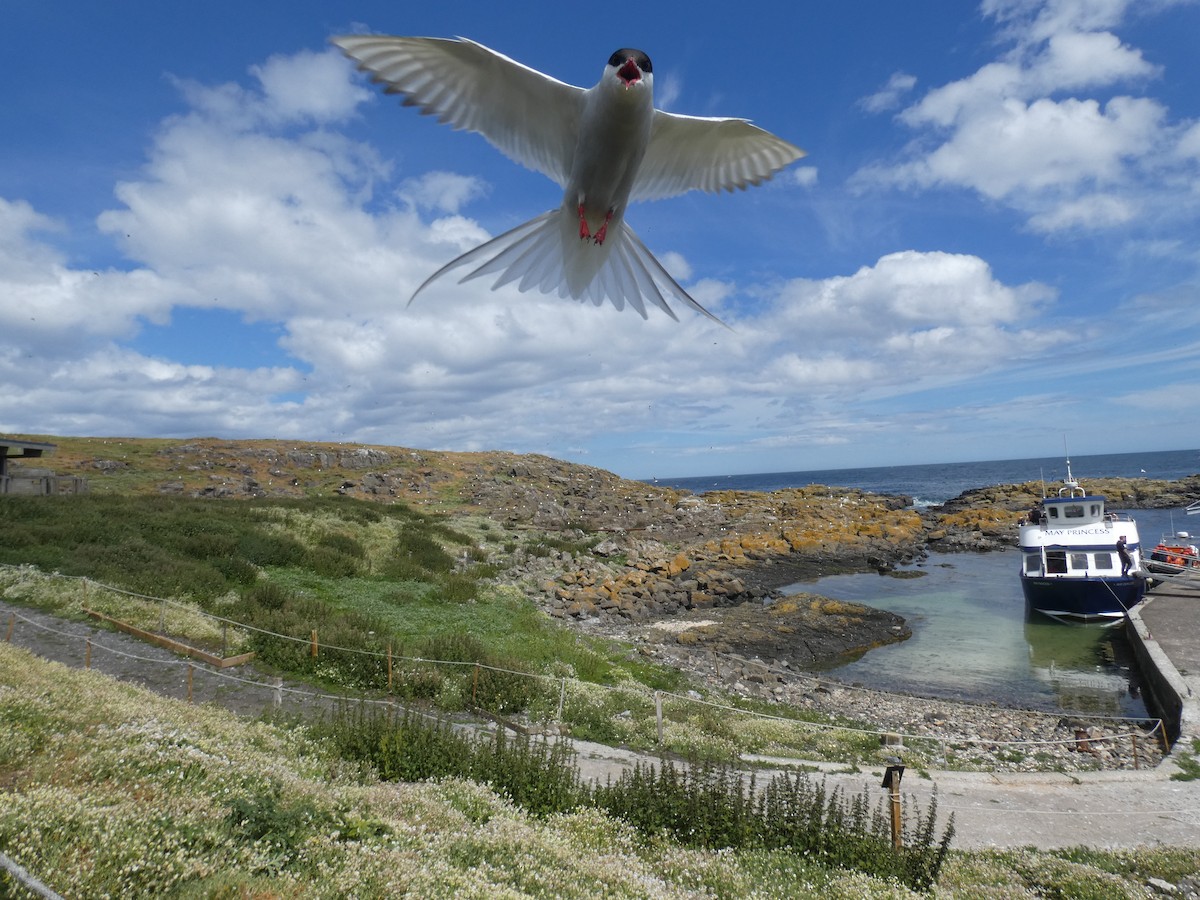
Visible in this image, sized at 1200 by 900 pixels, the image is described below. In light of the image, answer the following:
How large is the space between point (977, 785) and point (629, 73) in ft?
38.6

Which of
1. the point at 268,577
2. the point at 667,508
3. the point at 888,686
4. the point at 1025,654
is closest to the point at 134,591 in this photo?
the point at 268,577

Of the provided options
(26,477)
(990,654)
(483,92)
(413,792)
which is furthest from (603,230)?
(26,477)

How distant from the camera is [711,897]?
532 centimetres

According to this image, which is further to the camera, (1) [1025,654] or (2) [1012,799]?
(1) [1025,654]

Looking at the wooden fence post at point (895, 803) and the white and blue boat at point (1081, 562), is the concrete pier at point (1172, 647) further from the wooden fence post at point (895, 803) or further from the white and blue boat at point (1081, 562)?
the wooden fence post at point (895, 803)

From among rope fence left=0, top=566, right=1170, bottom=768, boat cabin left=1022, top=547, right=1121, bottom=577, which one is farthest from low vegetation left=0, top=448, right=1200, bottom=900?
boat cabin left=1022, top=547, right=1121, bottom=577

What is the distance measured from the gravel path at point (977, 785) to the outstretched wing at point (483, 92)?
7.38 m

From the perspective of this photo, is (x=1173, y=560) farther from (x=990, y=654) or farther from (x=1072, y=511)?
(x=990, y=654)

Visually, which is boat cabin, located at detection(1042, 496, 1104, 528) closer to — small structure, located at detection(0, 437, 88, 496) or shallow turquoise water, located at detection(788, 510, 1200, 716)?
shallow turquoise water, located at detection(788, 510, 1200, 716)

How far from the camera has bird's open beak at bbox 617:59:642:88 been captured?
8.89 ft

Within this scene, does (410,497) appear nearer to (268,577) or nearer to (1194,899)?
(268,577)

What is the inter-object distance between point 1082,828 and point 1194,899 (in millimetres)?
2389

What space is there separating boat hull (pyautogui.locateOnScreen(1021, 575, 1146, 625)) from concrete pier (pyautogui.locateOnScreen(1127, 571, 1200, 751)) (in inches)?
25.3

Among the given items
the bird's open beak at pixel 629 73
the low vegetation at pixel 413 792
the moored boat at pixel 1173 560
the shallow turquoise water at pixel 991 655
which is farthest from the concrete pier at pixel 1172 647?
the bird's open beak at pixel 629 73
